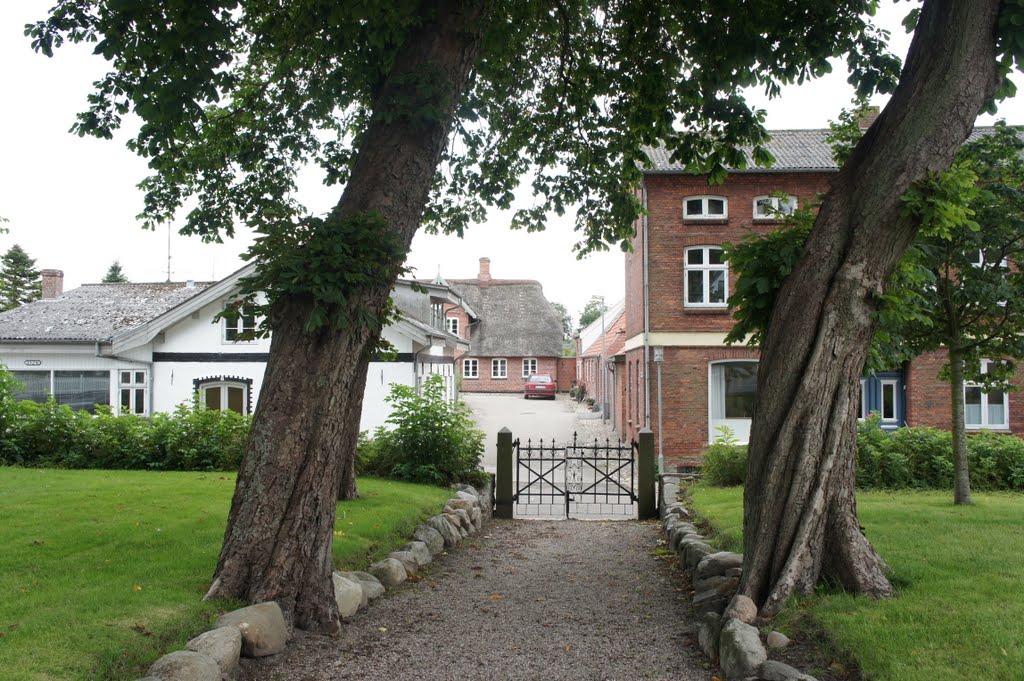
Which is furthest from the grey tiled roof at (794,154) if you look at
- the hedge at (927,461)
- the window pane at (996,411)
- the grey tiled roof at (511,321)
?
the grey tiled roof at (511,321)

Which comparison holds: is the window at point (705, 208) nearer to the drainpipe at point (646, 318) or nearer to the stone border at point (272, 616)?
the drainpipe at point (646, 318)

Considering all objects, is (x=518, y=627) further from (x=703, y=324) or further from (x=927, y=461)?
(x=703, y=324)

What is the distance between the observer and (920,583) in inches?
244

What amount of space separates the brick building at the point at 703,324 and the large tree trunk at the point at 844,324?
48.5 feet

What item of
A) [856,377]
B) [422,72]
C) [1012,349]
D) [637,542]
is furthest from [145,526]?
[1012,349]

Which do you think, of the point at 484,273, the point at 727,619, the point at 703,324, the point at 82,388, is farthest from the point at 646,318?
the point at 484,273

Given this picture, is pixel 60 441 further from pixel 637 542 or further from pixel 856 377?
pixel 856 377

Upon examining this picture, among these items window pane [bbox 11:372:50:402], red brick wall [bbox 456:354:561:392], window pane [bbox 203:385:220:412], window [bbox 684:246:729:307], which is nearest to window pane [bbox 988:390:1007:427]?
window [bbox 684:246:729:307]

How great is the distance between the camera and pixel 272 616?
5844 mm

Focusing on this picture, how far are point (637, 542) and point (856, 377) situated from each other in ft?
19.3

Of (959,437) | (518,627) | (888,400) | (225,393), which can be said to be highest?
(225,393)

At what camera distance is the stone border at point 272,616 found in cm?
480

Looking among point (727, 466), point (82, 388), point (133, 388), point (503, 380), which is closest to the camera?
point (727, 466)

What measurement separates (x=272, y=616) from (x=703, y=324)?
17.1 m
